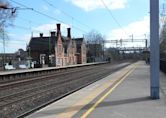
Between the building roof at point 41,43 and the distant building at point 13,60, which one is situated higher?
the building roof at point 41,43

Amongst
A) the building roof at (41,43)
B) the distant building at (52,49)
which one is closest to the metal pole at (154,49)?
the distant building at (52,49)

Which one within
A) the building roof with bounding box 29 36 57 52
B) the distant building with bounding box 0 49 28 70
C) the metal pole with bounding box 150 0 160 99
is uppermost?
the building roof with bounding box 29 36 57 52

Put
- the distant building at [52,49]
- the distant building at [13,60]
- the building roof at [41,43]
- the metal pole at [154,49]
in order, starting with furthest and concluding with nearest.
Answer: the building roof at [41,43] < the distant building at [52,49] < the distant building at [13,60] < the metal pole at [154,49]

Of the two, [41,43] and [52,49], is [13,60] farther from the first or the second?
[41,43]

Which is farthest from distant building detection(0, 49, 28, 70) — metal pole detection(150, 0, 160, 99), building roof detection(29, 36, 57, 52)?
metal pole detection(150, 0, 160, 99)

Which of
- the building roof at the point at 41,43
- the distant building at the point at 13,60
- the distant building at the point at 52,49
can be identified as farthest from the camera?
the building roof at the point at 41,43

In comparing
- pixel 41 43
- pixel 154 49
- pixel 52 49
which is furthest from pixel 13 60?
pixel 154 49

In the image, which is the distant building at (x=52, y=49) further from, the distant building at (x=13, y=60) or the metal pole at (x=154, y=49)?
the metal pole at (x=154, y=49)

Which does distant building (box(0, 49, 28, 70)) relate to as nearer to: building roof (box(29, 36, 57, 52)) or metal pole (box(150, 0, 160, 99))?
building roof (box(29, 36, 57, 52))

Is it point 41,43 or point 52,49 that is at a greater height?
point 41,43

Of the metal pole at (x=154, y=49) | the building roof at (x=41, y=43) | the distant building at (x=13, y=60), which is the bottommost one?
the distant building at (x=13, y=60)

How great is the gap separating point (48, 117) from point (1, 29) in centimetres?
5774

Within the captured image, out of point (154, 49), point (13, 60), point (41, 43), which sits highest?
point (41, 43)

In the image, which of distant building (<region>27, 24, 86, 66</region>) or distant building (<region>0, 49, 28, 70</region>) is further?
distant building (<region>27, 24, 86, 66</region>)
